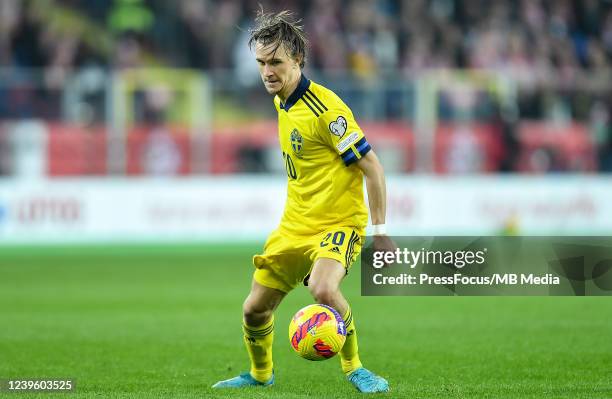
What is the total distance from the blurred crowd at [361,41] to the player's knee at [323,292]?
1447 cm

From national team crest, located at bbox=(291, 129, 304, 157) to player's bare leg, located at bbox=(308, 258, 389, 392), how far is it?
0.73m

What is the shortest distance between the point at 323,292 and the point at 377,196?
2.23 feet

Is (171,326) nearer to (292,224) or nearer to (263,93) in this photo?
(292,224)

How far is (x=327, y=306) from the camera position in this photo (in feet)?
23.5

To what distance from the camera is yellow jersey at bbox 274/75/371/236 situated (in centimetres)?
734

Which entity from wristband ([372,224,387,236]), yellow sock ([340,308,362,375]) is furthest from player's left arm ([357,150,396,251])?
yellow sock ([340,308,362,375])

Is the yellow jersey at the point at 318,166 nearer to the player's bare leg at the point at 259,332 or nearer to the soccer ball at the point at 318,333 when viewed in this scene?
the player's bare leg at the point at 259,332

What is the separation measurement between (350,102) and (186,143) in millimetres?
3167

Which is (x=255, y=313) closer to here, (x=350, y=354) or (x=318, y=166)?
(x=350, y=354)

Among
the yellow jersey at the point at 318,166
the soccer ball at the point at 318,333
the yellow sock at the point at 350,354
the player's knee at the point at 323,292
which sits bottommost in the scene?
the yellow sock at the point at 350,354

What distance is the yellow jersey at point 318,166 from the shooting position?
7.34 m

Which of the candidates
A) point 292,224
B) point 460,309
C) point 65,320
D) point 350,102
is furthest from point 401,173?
point 292,224

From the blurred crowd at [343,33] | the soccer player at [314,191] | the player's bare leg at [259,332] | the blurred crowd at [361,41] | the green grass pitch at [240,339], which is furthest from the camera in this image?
the blurred crowd at [343,33]

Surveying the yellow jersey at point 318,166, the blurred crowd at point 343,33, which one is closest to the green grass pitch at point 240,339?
the yellow jersey at point 318,166
